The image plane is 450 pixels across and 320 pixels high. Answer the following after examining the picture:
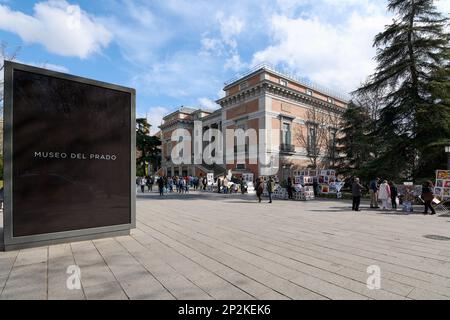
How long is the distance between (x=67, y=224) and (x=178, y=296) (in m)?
3.95

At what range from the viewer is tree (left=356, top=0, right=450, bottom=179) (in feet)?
56.4

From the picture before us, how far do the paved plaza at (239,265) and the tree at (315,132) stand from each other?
92.2 ft

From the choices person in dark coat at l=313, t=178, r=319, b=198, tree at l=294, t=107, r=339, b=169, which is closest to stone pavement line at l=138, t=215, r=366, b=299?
person in dark coat at l=313, t=178, r=319, b=198

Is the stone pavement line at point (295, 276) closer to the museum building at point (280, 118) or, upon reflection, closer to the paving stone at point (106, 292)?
the paving stone at point (106, 292)

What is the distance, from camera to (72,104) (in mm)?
5980

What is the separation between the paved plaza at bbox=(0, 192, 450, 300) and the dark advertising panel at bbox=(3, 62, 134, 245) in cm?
69

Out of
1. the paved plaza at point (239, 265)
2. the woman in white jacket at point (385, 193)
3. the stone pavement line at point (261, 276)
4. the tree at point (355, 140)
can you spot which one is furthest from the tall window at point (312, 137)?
the stone pavement line at point (261, 276)

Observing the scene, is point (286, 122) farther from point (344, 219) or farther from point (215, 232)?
point (215, 232)

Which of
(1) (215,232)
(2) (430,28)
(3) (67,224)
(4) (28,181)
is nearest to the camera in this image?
(4) (28,181)

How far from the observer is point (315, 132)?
36062mm

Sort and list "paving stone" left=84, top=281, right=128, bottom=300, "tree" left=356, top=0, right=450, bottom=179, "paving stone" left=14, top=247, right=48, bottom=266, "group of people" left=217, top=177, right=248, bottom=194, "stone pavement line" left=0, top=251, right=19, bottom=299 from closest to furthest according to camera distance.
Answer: "paving stone" left=84, top=281, right=128, bottom=300, "stone pavement line" left=0, top=251, right=19, bottom=299, "paving stone" left=14, top=247, right=48, bottom=266, "tree" left=356, top=0, right=450, bottom=179, "group of people" left=217, top=177, right=248, bottom=194

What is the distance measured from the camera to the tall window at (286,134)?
109ft

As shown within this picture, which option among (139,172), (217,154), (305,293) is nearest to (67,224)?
(305,293)

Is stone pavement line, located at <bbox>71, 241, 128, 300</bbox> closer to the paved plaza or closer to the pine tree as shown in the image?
the paved plaza
